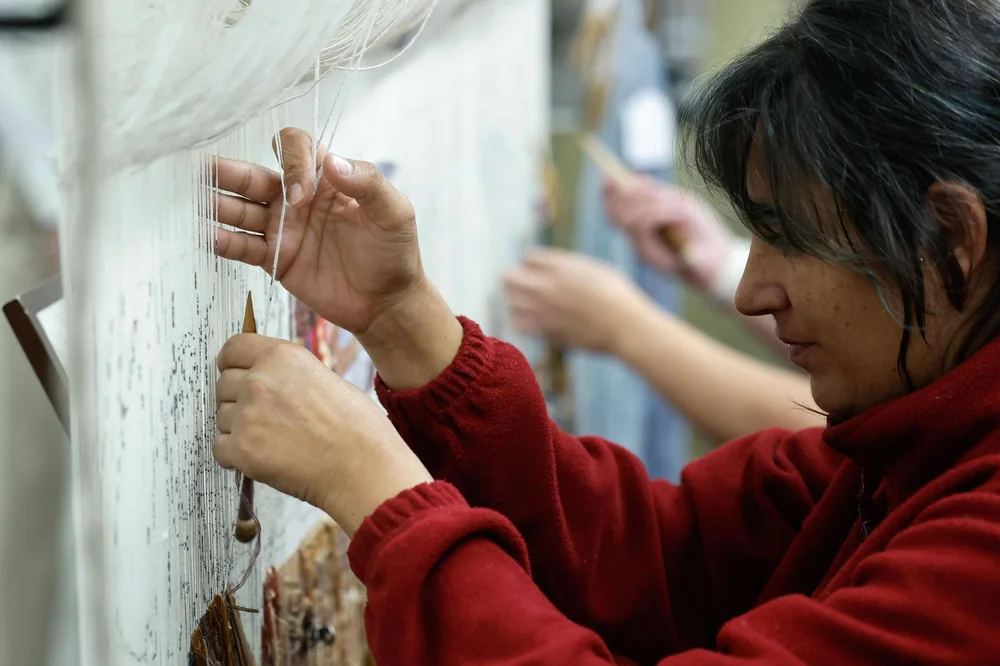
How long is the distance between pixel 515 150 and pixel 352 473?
3.32 feet

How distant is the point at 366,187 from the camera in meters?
0.65

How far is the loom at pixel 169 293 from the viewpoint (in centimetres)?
45

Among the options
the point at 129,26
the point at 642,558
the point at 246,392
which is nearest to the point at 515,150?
the point at 642,558

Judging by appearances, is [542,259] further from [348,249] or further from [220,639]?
[220,639]

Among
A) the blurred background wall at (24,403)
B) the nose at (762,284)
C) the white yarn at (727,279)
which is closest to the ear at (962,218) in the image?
the nose at (762,284)

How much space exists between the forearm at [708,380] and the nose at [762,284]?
650mm

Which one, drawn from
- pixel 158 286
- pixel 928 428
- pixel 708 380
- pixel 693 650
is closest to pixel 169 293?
pixel 158 286

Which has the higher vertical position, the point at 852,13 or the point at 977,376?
the point at 852,13

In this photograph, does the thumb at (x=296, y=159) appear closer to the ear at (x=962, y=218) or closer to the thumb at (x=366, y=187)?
the thumb at (x=366, y=187)

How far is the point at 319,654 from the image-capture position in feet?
2.84

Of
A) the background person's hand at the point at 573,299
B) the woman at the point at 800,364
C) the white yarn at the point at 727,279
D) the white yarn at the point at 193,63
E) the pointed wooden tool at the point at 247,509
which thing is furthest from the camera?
the white yarn at the point at 727,279

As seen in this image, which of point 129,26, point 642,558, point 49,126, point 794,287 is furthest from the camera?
point 642,558

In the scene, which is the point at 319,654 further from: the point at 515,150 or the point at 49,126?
the point at 515,150

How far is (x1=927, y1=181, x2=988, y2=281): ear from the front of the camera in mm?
585
